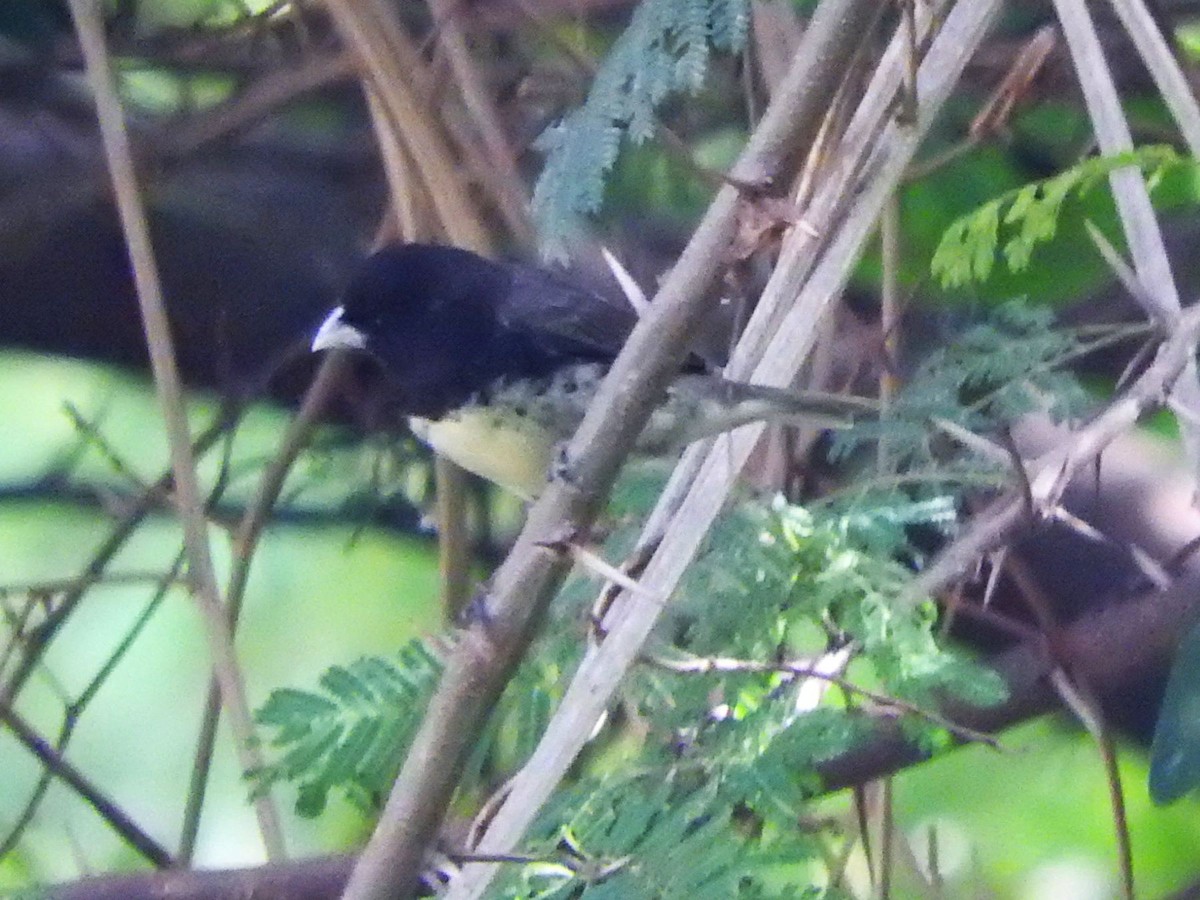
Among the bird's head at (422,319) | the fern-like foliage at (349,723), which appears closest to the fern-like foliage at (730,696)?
the fern-like foliage at (349,723)

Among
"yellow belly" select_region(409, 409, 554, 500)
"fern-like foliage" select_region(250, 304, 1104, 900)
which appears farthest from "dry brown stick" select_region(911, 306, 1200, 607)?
"yellow belly" select_region(409, 409, 554, 500)

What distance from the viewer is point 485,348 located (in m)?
2.16

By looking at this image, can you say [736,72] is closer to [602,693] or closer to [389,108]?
[389,108]

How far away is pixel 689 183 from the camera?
223 cm

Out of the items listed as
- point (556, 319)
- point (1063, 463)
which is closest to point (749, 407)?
point (1063, 463)

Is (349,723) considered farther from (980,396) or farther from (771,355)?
(980,396)

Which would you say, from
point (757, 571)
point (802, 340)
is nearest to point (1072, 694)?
point (757, 571)

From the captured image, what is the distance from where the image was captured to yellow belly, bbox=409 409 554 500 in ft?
6.71

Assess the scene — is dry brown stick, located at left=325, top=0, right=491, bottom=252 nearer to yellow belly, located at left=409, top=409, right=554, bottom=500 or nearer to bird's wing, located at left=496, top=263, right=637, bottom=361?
bird's wing, located at left=496, top=263, right=637, bottom=361

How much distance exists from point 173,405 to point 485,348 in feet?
1.21

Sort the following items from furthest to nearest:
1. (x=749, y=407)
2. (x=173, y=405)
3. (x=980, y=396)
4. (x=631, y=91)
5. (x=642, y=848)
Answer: (x=173, y=405) → (x=980, y=396) → (x=749, y=407) → (x=631, y=91) → (x=642, y=848)

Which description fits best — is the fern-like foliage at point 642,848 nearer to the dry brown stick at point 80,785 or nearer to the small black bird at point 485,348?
the small black bird at point 485,348

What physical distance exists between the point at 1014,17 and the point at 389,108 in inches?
31.2

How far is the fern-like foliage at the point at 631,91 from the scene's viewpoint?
1.43 m
